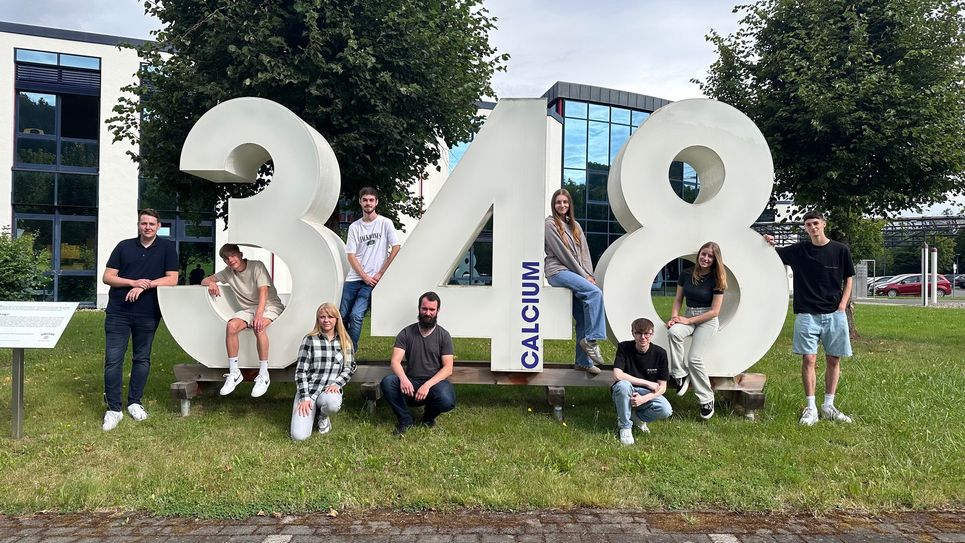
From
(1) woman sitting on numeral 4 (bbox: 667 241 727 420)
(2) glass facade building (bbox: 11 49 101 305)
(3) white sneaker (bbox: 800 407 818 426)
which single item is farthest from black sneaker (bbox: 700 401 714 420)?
(2) glass facade building (bbox: 11 49 101 305)

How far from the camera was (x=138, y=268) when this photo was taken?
17.5ft

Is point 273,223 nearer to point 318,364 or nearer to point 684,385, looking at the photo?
point 318,364

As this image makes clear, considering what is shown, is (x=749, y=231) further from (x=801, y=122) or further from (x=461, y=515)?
(x=801, y=122)

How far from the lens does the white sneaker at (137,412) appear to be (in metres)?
5.29

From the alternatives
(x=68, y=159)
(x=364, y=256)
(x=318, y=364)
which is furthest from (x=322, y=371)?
(x=68, y=159)

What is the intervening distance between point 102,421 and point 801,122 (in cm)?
1010

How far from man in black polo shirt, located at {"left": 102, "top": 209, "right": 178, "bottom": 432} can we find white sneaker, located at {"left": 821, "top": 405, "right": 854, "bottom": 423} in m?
6.25

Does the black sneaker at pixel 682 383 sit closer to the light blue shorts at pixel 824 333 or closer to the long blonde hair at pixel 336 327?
the light blue shorts at pixel 824 333

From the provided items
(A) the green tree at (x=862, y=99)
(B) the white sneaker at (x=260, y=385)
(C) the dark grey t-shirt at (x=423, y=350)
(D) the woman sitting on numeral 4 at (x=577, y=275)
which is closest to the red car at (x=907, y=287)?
(A) the green tree at (x=862, y=99)

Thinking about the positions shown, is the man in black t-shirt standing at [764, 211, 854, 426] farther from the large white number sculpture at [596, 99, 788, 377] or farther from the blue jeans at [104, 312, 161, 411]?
the blue jeans at [104, 312, 161, 411]

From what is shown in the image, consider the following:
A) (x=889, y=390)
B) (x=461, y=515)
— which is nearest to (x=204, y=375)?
(x=461, y=515)

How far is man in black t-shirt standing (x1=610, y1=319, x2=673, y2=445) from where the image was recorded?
473 cm

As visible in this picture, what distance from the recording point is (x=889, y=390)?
6.42 m

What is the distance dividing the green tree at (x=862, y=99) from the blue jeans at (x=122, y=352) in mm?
9270
